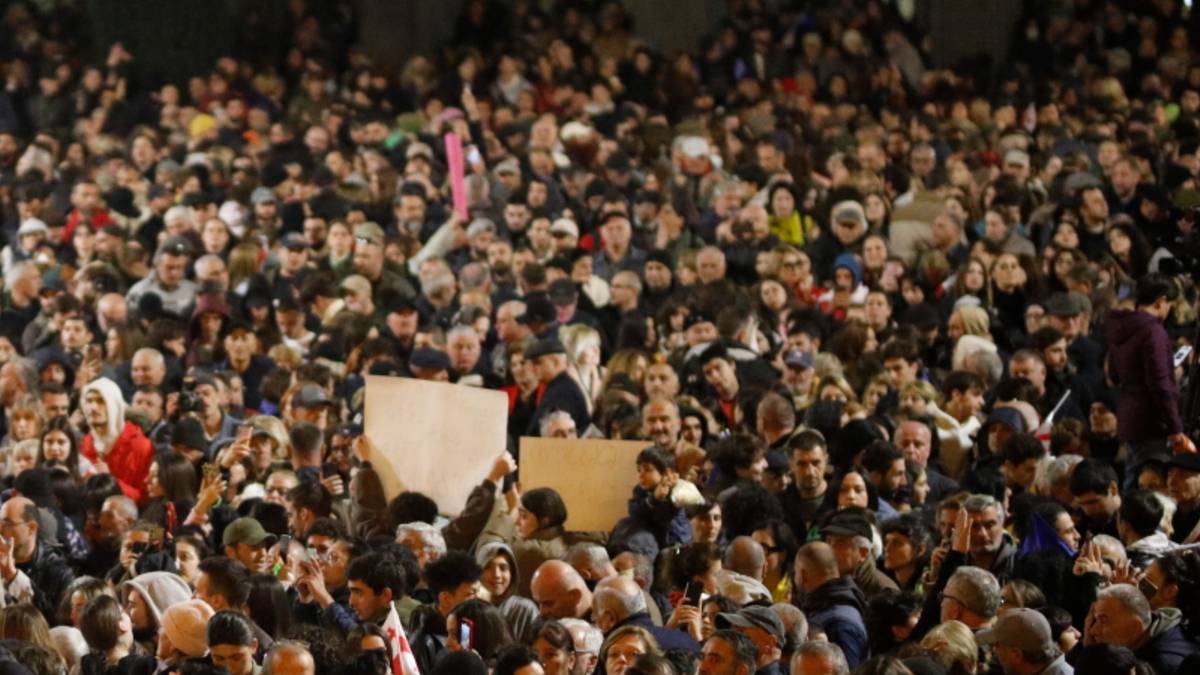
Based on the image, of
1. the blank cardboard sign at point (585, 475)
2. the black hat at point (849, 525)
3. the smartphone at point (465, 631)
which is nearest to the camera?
the smartphone at point (465, 631)

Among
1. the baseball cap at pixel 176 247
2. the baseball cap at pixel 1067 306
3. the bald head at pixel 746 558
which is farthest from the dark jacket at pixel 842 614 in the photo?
the baseball cap at pixel 176 247

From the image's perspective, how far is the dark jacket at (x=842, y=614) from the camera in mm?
9188

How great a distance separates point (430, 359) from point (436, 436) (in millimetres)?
2146

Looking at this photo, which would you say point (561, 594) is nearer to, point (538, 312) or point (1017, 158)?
point (538, 312)

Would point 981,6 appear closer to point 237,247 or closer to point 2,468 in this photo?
point 237,247

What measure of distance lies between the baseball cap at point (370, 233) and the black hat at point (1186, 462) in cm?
710

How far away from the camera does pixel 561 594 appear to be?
927 cm

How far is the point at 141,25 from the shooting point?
2672 cm

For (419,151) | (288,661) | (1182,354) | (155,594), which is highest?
(419,151)

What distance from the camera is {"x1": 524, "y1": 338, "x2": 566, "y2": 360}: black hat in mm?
13242

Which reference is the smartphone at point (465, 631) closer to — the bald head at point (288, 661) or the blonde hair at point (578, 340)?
the bald head at point (288, 661)

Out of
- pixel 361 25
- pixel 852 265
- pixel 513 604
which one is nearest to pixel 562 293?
pixel 852 265

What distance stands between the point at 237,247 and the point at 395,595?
26.3 ft

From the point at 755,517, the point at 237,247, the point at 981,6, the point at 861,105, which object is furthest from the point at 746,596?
the point at 981,6
